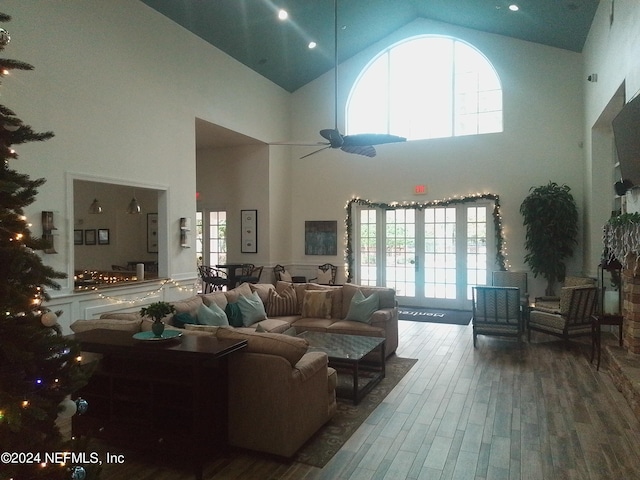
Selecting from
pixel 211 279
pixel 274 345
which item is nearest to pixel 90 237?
pixel 211 279

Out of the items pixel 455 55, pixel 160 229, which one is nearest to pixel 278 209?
pixel 160 229

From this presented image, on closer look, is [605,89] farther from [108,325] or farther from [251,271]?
[251,271]

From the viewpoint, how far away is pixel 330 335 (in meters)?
5.23

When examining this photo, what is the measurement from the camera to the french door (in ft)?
29.6

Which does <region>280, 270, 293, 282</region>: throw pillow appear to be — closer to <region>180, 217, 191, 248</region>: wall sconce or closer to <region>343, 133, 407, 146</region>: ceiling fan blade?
<region>180, 217, 191, 248</region>: wall sconce

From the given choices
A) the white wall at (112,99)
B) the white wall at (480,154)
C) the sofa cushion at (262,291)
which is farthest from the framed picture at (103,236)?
the sofa cushion at (262,291)

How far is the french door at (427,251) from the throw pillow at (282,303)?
389 cm

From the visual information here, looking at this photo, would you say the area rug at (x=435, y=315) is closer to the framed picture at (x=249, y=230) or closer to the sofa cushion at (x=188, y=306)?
the framed picture at (x=249, y=230)

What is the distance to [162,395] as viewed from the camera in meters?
3.21

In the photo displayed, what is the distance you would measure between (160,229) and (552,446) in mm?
5924

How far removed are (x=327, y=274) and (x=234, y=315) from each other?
475 cm

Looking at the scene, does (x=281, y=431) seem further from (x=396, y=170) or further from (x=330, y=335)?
(x=396, y=170)

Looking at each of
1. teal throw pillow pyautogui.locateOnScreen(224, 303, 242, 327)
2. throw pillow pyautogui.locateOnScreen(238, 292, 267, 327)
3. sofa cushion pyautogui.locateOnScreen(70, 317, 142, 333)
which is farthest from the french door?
sofa cushion pyautogui.locateOnScreen(70, 317, 142, 333)

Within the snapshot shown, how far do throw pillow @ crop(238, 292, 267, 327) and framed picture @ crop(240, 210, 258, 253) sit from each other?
4.07 metres
